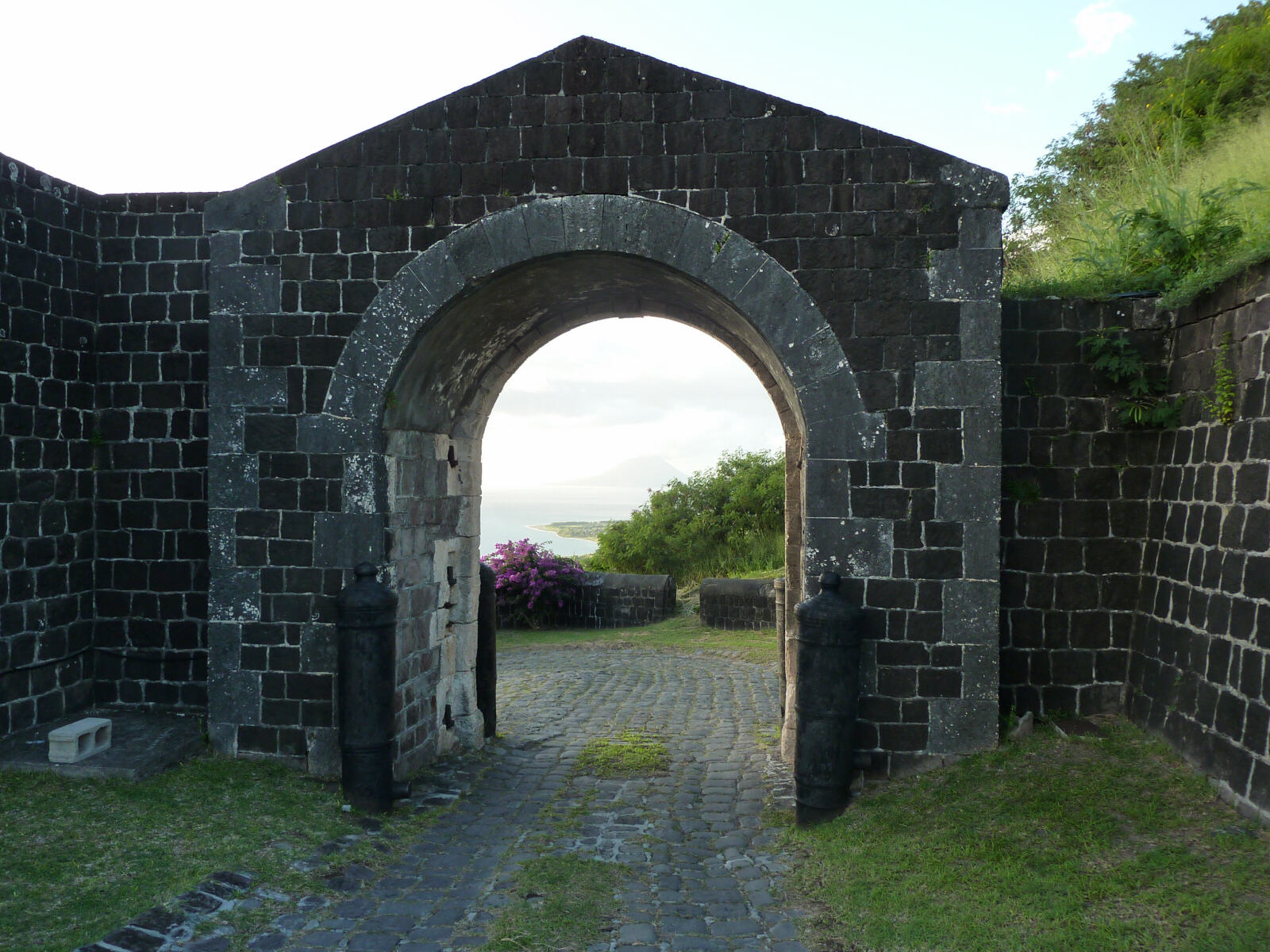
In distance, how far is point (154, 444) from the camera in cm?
756

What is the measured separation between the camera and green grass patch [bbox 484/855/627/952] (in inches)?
179

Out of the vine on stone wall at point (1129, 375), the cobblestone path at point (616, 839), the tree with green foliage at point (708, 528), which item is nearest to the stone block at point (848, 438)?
the vine on stone wall at point (1129, 375)

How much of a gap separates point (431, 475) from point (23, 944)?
4.17m

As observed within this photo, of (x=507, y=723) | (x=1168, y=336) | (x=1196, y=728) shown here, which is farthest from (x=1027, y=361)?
(x=507, y=723)

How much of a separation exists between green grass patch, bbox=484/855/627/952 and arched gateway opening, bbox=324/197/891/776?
1897mm

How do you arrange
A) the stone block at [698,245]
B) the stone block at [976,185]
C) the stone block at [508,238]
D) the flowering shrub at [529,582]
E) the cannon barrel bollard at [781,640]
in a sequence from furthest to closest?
the flowering shrub at [529,582] < the cannon barrel bollard at [781,640] < the stone block at [508,238] < the stone block at [698,245] < the stone block at [976,185]

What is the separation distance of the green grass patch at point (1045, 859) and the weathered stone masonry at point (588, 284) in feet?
1.64

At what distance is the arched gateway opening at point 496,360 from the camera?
20.5 ft

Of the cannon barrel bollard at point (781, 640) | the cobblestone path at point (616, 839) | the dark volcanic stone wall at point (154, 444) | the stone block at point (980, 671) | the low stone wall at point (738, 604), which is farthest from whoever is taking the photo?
the low stone wall at point (738, 604)

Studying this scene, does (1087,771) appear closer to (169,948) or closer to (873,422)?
(873,422)

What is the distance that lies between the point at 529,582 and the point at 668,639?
278 centimetres

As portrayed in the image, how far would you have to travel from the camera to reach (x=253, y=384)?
6.68m

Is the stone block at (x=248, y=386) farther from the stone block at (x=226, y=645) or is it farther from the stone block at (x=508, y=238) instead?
the stone block at (x=508, y=238)

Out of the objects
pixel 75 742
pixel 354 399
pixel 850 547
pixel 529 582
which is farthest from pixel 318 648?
pixel 529 582
